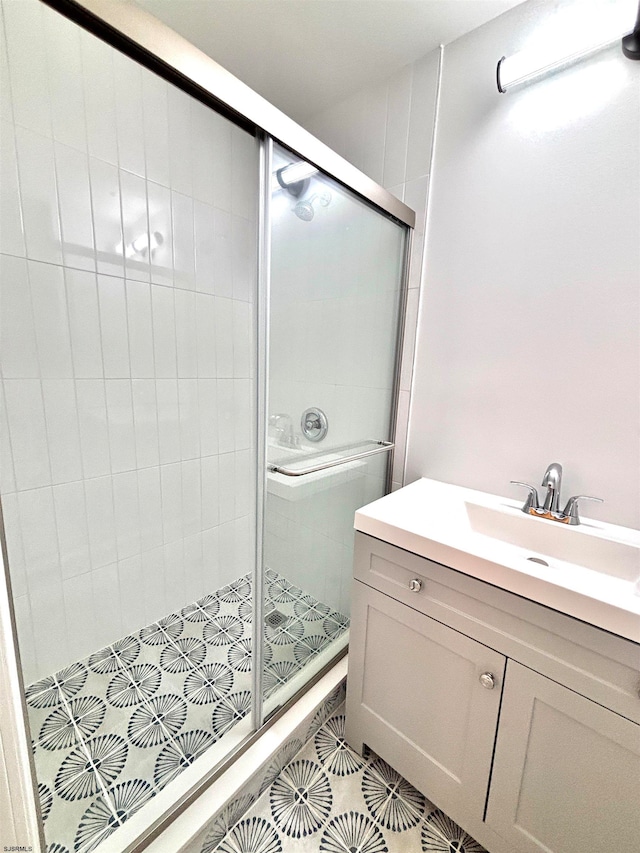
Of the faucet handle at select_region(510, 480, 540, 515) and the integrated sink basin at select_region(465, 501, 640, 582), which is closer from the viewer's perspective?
the integrated sink basin at select_region(465, 501, 640, 582)

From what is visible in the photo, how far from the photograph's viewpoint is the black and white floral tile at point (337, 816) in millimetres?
958

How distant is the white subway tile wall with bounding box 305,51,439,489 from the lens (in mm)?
1313

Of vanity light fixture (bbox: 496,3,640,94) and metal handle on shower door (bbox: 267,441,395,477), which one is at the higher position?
vanity light fixture (bbox: 496,3,640,94)

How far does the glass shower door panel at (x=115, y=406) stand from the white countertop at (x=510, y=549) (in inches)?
17.3

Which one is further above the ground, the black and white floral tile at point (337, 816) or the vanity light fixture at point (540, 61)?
the vanity light fixture at point (540, 61)

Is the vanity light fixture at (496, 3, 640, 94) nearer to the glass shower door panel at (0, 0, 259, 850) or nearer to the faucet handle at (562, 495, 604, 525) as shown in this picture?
the glass shower door panel at (0, 0, 259, 850)

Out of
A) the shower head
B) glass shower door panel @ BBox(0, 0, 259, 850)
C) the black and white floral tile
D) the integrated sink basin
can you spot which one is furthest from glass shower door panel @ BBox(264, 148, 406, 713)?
the integrated sink basin

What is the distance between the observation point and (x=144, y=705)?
1259 millimetres

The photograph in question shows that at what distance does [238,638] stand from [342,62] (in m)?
2.31

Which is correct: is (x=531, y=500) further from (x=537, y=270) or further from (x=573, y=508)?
(x=537, y=270)

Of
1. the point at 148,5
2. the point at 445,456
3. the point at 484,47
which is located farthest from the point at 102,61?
the point at 445,456

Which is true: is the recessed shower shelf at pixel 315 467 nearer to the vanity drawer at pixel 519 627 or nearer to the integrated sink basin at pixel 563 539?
the vanity drawer at pixel 519 627

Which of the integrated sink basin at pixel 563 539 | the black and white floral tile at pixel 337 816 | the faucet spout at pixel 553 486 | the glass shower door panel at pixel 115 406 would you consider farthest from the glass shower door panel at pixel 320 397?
the faucet spout at pixel 553 486

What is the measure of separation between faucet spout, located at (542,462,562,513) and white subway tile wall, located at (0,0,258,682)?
0.87 meters
